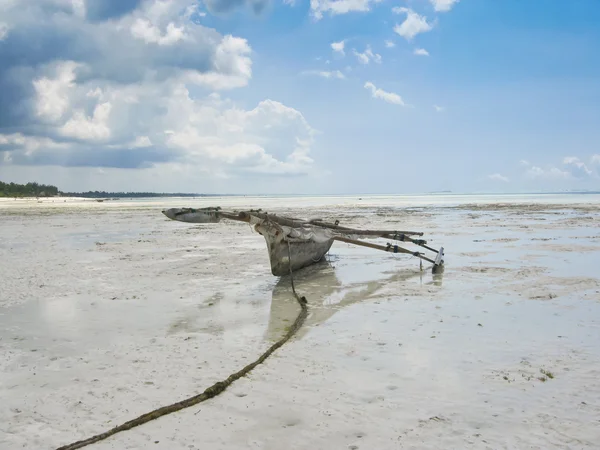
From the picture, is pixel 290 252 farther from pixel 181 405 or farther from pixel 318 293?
pixel 181 405

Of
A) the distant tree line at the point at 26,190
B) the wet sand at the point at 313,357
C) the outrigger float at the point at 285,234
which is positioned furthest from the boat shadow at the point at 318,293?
the distant tree line at the point at 26,190

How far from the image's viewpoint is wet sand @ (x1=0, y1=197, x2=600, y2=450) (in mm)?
3830

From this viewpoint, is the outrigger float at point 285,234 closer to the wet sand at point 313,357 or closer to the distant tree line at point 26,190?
the wet sand at point 313,357

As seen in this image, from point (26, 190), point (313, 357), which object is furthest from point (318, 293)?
point (26, 190)

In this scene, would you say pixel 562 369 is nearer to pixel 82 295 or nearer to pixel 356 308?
pixel 356 308

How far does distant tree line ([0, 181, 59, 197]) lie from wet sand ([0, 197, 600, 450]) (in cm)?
9858

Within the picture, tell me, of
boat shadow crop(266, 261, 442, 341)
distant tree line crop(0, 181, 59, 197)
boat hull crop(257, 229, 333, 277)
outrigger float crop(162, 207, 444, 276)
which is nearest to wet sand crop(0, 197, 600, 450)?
boat shadow crop(266, 261, 442, 341)

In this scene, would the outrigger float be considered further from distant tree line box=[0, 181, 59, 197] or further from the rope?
distant tree line box=[0, 181, 59, 197]

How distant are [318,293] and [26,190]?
111114 millimetres

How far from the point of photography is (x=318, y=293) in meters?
9.50

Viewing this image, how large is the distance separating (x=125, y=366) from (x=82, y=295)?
14.8 ft

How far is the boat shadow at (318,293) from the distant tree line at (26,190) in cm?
9934

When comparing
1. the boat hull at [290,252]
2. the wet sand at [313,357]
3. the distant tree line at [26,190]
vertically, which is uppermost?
the distant tree line at [26,190]

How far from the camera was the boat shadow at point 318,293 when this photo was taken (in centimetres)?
728
